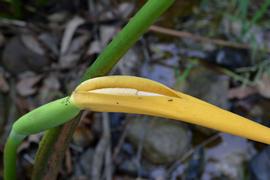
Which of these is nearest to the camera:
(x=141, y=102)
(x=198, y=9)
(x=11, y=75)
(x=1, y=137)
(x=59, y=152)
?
(x=141, y=102)

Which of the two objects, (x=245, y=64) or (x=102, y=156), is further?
(x=245, y=64)

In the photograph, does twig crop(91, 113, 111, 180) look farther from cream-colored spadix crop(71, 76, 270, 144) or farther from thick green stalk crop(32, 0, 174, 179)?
cream-colored spadix crop(71, 76, 270, 144)

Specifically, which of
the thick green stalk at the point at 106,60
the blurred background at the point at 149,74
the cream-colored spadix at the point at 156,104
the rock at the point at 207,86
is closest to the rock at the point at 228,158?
the blurred background at the point at 149,74

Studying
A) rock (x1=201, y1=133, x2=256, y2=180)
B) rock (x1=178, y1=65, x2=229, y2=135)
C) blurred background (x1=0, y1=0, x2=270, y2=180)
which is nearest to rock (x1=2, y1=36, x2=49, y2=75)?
blurred background (x1=0, y1=0, x2=270, y2=180)

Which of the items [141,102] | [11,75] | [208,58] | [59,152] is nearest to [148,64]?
[208,58]

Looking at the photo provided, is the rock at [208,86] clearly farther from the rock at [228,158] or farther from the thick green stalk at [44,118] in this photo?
the thick green stalk at [44,118]

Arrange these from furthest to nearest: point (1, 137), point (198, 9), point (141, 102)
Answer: point (198, 9), point (1, 137), point (141, 102)

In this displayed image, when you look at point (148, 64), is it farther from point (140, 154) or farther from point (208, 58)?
point (140, 154)

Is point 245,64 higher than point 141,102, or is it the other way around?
point 141,102
